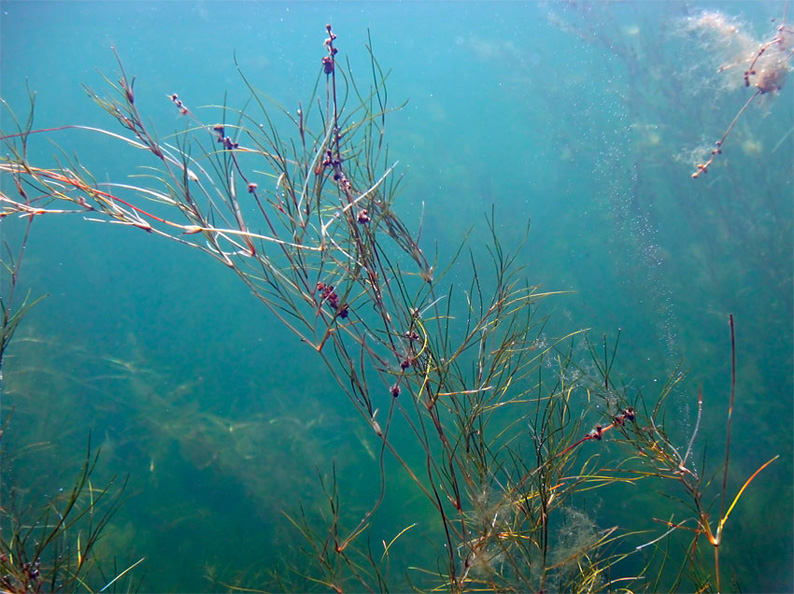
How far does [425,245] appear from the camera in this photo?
168 inches

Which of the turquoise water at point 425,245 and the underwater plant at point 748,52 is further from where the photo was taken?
the turquoise water at point 425,245

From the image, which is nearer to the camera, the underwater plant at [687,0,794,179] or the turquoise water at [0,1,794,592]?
the underwater plant at [687,0,794,179]

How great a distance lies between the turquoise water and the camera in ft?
13.4

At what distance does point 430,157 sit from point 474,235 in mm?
812

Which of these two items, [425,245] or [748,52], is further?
[425,245]

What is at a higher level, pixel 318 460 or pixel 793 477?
pixel 318 460

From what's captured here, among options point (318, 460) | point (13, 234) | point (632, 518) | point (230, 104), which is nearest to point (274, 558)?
point (318, 460)

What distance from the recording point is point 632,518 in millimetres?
4008

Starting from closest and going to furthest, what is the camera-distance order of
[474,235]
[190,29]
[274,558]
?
[274,558] → [474,235] → [190,29]

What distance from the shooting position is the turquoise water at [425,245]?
4090 millimetres

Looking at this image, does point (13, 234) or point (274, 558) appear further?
point (13, 234)

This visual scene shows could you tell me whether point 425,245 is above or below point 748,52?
below

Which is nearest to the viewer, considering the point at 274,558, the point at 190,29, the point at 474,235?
the point at 274,558

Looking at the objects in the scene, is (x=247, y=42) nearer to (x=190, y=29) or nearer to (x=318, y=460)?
(x=190, y=29)
